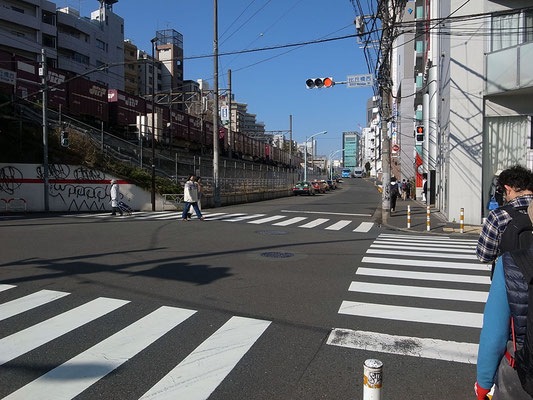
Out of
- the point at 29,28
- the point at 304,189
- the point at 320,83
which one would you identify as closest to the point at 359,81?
the point at 320,83

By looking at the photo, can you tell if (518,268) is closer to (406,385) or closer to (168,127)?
(406,385)

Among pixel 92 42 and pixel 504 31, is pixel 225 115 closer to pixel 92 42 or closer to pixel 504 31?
pixel 504 31

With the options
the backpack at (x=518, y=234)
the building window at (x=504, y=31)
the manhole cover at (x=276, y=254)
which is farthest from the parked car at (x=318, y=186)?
the backpack at (x=518, y=234)

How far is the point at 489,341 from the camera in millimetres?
2197

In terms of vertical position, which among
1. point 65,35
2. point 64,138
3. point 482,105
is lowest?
point 64,138

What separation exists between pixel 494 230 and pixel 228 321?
3180 millimetres

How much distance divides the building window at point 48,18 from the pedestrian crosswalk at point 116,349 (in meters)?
64.9

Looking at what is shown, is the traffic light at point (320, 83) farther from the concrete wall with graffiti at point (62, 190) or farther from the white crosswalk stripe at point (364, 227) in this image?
the concrete wall with graffiti at point (62, 190)

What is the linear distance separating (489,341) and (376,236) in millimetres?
12115

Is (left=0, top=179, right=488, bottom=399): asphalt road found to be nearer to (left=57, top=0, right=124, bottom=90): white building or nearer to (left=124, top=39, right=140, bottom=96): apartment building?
(left=57, top=0, right=124, bottom=90): white building

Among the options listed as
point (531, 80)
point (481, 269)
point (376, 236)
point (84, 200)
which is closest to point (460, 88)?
point (531, 80)

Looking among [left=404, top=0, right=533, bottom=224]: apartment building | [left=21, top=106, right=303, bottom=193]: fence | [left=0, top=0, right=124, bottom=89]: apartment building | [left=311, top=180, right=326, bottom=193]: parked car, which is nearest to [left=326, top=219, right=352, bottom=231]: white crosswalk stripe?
[left=404, top=0, right=533, bottom=224]: apartment building

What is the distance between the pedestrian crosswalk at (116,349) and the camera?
350 centimetres

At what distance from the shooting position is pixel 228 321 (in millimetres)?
5168
